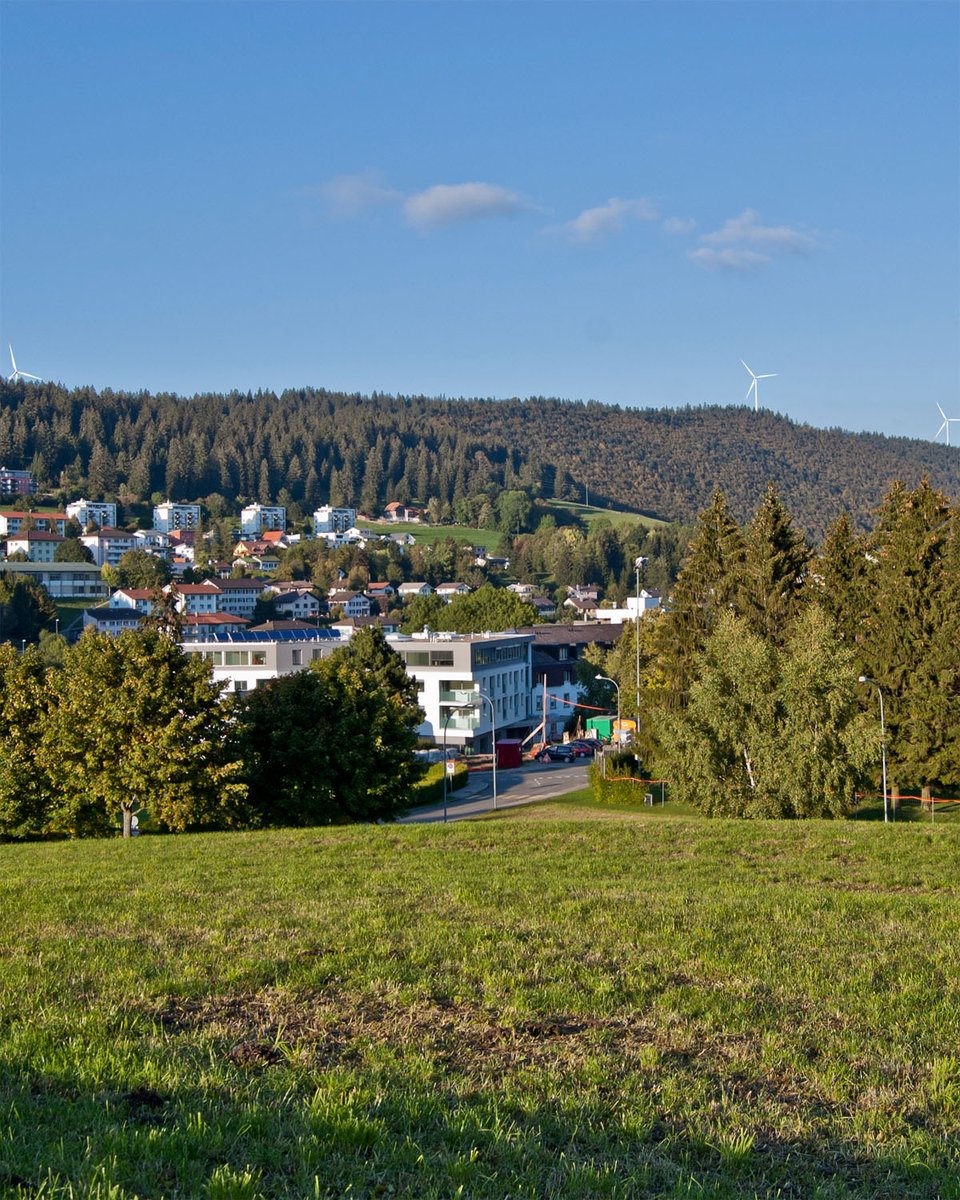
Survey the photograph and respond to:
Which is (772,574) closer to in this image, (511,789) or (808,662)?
(808,662)

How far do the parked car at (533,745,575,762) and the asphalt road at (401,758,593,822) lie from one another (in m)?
1.63

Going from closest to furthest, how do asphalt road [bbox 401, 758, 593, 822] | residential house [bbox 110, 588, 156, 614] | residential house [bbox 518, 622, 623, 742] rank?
asphalt road [bbox 401, 758, 593, 822]
residential house [bbox 518, 622, 623, 742]
residential house [bbox 110, 588, 156, 614]

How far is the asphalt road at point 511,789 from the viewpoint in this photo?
5366 cm

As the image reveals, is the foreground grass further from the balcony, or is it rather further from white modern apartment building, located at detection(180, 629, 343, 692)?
white modern apartment building, located at detection(180, 629, 343, 692)

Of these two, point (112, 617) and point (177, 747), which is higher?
point (112, 617)

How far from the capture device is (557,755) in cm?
8006

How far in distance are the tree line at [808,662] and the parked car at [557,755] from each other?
68.6 ft

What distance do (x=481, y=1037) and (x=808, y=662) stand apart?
33.4 meters

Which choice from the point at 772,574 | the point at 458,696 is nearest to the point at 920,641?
the point at 772,574

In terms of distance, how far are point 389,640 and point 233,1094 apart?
85.5 m

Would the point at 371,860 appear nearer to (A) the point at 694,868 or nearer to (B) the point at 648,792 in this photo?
(A) the point at 694,868

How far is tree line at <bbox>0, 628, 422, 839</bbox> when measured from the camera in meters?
32.9

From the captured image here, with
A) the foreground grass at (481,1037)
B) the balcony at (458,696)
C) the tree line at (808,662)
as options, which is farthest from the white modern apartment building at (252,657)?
the foreground grass at (481,1037)

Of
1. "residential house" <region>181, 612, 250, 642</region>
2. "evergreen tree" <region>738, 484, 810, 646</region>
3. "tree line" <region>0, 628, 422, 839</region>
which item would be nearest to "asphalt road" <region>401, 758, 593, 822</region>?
"tree line" <region>0, 628, 422, 839</region>
